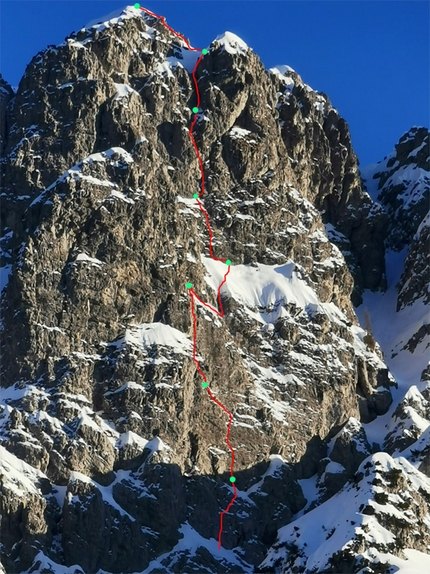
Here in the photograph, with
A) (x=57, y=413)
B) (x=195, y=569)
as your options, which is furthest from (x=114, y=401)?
(x=195, y=569)

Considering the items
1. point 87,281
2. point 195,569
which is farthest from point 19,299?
point 195,569

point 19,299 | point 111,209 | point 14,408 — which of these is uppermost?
point 111,209

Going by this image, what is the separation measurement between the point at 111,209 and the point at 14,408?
85.7ft

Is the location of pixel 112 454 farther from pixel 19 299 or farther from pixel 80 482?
pixel 19 299

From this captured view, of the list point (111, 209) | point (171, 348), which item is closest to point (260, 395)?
point (171, 348)

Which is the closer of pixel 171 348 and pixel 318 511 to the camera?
pixel 318 511

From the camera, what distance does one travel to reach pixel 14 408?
181m

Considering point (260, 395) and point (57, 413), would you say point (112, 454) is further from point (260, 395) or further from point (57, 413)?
point (260, 395)

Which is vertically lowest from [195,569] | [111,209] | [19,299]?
[195,569]

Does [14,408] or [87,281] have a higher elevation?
[87,281]

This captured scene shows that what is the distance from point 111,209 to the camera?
7638 inches

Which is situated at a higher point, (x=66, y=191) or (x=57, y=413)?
(x=66, y=191)

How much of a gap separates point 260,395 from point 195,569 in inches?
940

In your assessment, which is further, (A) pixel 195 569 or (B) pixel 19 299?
(B) pixel 19 299
